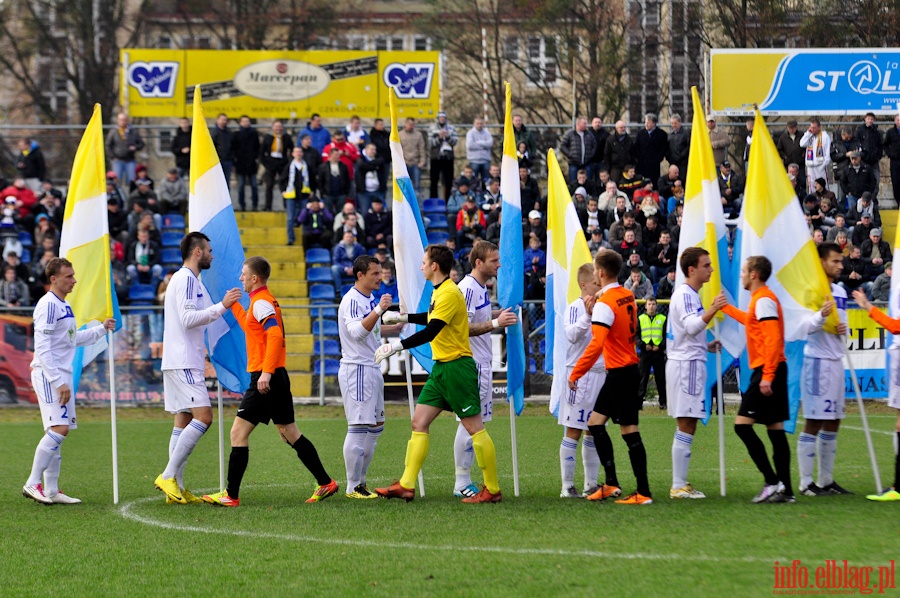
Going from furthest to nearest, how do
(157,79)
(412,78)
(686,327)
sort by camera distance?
(157,79), (412,78), (686,327)

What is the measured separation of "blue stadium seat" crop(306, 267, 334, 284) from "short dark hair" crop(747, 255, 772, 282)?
16.3m

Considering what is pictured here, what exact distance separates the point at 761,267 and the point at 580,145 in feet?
52.5

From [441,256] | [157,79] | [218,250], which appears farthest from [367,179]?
[441,256]

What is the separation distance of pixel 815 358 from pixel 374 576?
522cm

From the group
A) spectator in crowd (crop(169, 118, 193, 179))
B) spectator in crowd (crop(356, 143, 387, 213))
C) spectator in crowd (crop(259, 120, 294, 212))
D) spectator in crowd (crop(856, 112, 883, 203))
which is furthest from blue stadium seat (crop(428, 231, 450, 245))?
spectator in crowd (crop(856, 112, 883, 203))

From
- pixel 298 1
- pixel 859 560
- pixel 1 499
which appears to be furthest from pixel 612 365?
pixel 298 1

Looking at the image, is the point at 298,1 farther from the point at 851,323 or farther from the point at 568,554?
the point at 568,554

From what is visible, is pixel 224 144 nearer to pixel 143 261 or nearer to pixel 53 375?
pixel 143 261

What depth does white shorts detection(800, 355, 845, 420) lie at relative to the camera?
35.3 ft

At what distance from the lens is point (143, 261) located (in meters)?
24.7

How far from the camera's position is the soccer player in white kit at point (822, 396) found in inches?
424

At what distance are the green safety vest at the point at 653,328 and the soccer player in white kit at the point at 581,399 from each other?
9.70m

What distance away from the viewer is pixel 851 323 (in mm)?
20844

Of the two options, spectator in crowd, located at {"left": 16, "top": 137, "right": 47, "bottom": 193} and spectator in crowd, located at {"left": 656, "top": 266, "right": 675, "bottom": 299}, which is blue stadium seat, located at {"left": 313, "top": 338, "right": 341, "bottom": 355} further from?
spectator in crowd, located at {"left": 16, "top": 137, "right": 47, "bottom": 193}
